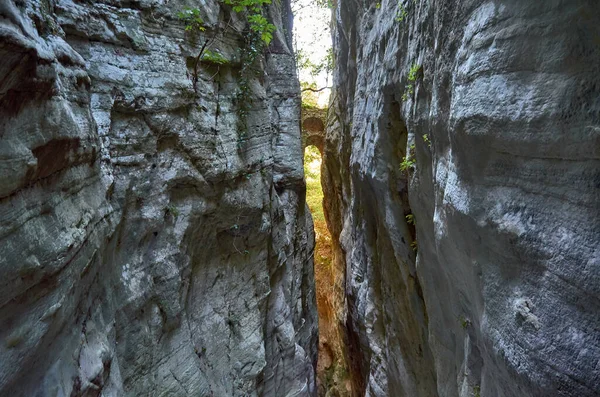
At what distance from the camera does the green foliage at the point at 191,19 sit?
522cm

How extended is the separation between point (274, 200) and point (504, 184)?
5.04 m

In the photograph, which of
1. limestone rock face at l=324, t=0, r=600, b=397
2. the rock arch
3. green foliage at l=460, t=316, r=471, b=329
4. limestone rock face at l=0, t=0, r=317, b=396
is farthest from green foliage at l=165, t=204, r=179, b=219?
the rock arch

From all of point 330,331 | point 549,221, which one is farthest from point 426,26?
point 330,331

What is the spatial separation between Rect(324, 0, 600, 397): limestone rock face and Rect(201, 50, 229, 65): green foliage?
2.69m

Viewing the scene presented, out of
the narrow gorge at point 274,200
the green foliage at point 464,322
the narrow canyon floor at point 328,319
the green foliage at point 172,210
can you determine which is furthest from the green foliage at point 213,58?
the narrow canyon floor at point 328,319

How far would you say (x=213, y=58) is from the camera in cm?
570

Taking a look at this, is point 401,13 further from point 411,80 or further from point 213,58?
point 213,58

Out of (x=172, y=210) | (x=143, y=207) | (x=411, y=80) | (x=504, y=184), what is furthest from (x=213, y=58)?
(x=504, y=184)

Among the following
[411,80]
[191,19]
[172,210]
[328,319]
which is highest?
[191,19]

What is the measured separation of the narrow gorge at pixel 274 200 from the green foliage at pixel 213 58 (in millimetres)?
Result: 54

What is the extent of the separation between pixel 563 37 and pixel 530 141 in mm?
613

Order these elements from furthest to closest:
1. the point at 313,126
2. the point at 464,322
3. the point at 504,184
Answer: the point at 313,126
the point at 464,322
the point at 504,184

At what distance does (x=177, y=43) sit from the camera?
207 inches

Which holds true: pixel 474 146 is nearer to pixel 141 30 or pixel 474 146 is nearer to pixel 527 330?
pixel 527 330
